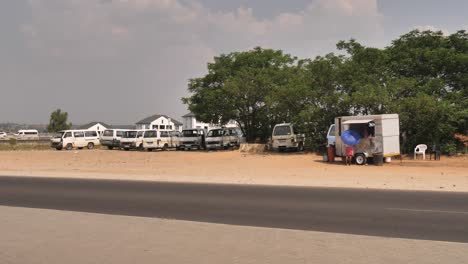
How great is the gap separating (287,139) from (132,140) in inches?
631

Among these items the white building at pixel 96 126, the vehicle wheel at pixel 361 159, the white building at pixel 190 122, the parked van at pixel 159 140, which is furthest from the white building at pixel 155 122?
the vehicle wheel at pixel 361 159

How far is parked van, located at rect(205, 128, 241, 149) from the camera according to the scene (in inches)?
1694

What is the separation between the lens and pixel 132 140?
45844 mm

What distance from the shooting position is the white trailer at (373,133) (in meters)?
26.0

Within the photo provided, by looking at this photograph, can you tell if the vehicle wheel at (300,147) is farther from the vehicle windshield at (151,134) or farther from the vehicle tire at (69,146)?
the vehicle tire at (69,146)

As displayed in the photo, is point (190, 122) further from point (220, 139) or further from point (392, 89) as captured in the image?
Result: point (392, 89)

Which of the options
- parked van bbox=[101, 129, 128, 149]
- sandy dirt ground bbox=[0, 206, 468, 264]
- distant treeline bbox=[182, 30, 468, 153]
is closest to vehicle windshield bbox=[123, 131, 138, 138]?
parked van bbox=[101, 129, 128, 149]

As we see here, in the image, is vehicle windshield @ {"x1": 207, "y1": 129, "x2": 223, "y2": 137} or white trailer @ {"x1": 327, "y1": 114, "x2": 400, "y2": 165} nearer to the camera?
white trailer @ {"x1": 327, "y1": 114, "x2": 400, "y2": 165}

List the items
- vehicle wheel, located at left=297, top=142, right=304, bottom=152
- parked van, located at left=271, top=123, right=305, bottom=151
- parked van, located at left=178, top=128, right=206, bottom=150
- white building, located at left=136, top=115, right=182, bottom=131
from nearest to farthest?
parked van, located at left=271, top=123, right=305, bottom=151 < vehicle wheel, located at left=297, top=142, right=304, bottom=152 < parked van, located at left=178, top=128, right=206, bottom=150 < white building, located at left=136, top=115, right=182, bottom=131

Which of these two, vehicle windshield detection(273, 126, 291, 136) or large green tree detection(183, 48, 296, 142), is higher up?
large green tree detection(183, 48, 296, 142)

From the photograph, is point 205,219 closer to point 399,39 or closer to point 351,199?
point 351,199

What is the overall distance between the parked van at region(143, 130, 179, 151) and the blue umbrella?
2267 cm

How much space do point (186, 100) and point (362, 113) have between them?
20.7m

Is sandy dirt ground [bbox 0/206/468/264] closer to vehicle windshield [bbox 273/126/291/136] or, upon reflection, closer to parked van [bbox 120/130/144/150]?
vehicle windshield [bbox 273/126/291/136]
